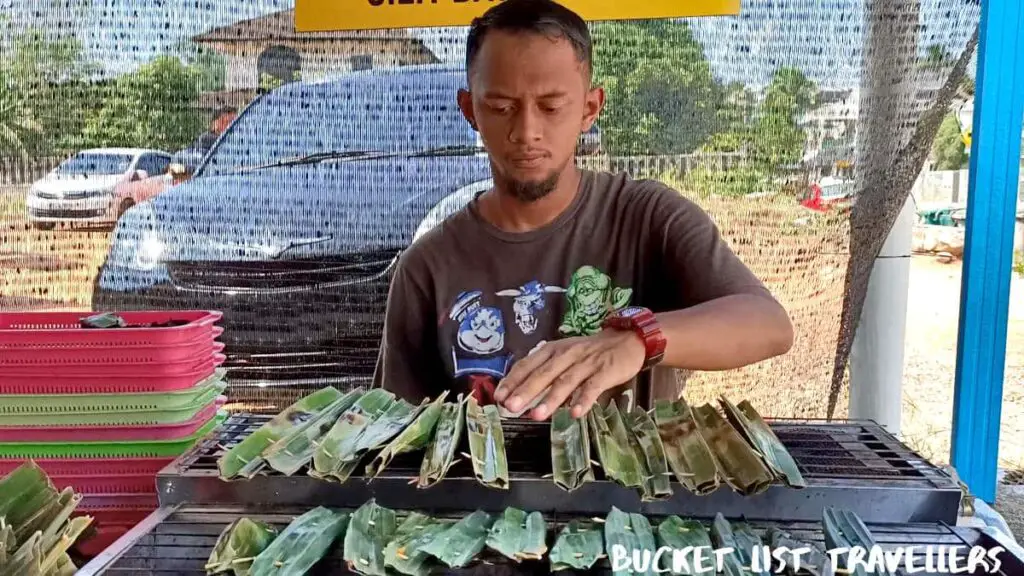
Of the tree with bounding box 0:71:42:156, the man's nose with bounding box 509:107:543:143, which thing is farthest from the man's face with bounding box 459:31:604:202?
the tree with bounding box 0:71:42:156

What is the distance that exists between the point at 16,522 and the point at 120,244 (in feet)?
5.82

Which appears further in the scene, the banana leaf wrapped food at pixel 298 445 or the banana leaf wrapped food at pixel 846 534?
the banana leaf wrapped food at pixel 298 445

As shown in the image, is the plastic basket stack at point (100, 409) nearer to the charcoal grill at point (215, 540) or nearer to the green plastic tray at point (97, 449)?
the green plastic tray at point (97, 449)

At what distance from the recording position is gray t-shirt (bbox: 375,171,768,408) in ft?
7.73

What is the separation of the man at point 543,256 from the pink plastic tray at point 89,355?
0.84 meters

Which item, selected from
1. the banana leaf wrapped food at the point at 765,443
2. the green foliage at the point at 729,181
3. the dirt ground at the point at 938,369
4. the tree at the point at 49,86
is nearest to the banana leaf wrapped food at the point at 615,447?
the banana leaf wrapped food at the point at 765,443

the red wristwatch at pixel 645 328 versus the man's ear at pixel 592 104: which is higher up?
the man's ear at pixel 592 104

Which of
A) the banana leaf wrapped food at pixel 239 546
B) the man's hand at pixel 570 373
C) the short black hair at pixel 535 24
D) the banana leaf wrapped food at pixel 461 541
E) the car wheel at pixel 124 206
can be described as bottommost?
the banana leaf wrapped food at pixel 239 546

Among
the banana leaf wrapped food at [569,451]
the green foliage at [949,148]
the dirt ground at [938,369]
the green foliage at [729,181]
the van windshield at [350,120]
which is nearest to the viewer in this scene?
the banana leaf wrapped food at [569,451]

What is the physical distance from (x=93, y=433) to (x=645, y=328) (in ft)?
4.61

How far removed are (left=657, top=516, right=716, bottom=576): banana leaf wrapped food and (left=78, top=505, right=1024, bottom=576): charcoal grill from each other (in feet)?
0.19

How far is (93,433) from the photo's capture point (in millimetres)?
1801

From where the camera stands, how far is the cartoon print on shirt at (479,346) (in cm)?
235

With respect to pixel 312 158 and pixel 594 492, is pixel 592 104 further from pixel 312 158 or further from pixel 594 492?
pixel 594 492
